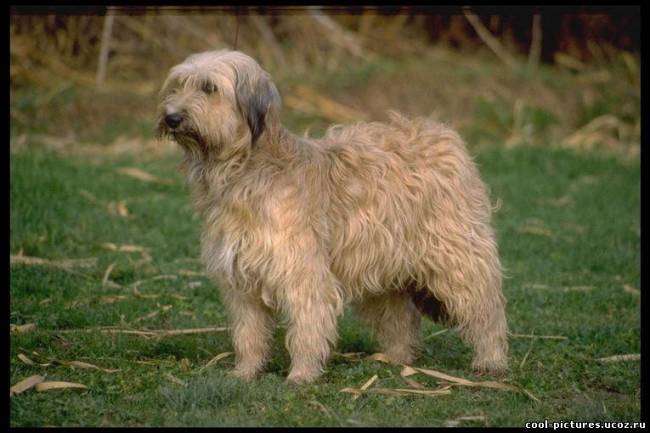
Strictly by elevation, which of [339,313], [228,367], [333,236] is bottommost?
[228,367]

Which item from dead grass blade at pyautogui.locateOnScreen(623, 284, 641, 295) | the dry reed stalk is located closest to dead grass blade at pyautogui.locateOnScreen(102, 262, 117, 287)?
dead grass blade at pyautogui.locateOnScreen(623, 284, 641, 295)

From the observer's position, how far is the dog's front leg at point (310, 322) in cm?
595

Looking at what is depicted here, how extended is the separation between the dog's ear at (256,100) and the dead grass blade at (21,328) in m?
2.35

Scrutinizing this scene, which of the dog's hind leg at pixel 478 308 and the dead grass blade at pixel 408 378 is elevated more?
the dog's hind leg at pixel 478 308

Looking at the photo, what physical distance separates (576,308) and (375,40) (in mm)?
10163

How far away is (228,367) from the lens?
656 centimetres

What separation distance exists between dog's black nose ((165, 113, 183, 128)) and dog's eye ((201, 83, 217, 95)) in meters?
0.24

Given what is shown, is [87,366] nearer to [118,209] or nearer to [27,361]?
[27,361]

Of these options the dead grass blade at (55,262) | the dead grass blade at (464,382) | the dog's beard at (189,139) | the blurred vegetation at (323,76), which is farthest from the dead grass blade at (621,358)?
the blurred vegetation at (323,76)

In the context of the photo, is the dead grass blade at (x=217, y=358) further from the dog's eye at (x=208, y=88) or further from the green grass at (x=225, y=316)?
the dog's eye at (x=208, y=88)

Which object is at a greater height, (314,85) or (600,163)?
(314,85)

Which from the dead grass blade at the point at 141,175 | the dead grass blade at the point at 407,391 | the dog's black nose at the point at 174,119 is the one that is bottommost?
the dead grass blade at the point at 407,391
